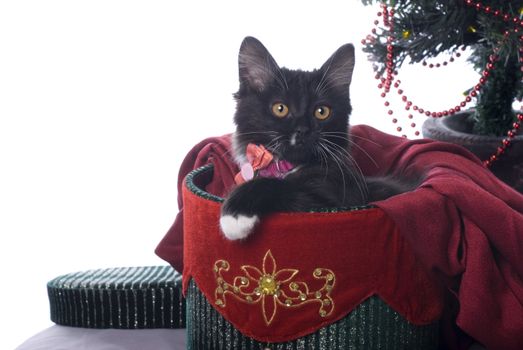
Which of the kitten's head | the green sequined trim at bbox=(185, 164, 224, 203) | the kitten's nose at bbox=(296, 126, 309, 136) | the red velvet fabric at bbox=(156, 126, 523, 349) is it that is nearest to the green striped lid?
the green sequined trim at bbox=(185, 164, 224, 203)

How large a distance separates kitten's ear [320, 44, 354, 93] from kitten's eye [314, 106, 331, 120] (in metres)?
0.06

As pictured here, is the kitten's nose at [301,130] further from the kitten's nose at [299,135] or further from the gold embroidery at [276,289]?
the gold embroidery at [276,289]

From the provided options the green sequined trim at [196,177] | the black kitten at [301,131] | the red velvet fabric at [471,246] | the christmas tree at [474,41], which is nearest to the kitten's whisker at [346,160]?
the black kitten at [301,131]

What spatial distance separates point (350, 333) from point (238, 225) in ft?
0.84

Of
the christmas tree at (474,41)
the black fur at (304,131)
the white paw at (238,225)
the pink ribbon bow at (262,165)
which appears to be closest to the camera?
the white paw at (238,225)

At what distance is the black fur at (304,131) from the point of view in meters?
1.10

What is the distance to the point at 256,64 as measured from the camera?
125 cm

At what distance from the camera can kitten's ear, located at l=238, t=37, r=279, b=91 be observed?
123 cm

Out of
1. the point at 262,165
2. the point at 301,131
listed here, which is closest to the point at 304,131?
the point at 301,131

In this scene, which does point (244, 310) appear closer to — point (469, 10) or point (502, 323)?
point (502, 323)

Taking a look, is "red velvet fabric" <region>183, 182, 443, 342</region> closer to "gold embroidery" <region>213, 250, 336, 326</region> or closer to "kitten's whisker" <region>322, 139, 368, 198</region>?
"gold embroidery" <region>213, 250, 336, 326</region>

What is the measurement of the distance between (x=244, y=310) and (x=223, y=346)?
9cm

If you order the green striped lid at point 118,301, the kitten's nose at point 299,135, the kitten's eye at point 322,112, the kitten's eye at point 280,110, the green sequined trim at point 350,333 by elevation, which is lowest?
the green striped lid at point 118,301

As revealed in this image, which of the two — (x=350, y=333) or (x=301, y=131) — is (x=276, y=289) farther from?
(x=301, y=131)
